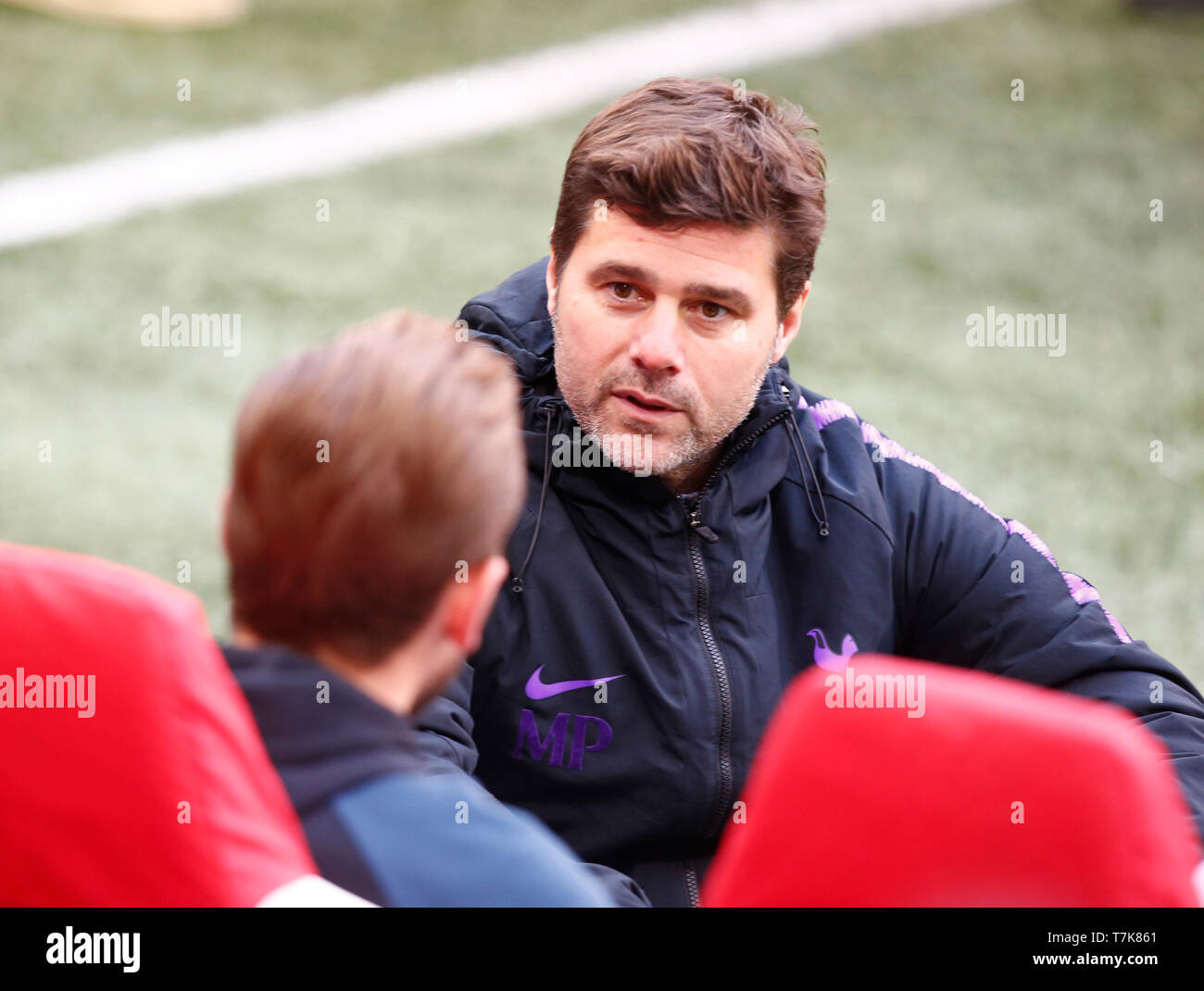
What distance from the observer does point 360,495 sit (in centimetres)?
113

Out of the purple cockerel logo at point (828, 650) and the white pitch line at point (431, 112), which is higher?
the white pitch line at point (431, 112)

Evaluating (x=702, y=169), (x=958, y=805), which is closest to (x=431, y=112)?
(x=702, y=169)

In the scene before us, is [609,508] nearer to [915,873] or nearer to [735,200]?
[735,200]

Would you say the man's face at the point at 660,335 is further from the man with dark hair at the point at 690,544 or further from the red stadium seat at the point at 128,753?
the red stadium seat at the point at 128,753

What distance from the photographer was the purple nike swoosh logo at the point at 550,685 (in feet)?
6.64

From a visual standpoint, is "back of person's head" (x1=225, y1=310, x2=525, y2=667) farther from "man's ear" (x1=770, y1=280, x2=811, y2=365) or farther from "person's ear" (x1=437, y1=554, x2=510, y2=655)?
"man's ear" (x1=770, y1=280, x2=811, y2=365)

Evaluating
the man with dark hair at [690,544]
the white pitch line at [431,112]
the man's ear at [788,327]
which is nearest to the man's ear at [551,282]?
the man with dark hair at [690,544]

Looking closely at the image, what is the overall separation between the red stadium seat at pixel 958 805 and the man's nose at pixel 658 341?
3.29 ft

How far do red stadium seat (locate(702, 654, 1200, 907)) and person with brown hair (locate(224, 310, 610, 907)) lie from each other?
191 millimetres

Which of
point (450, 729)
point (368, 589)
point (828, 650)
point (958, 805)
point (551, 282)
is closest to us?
point (958, 805)

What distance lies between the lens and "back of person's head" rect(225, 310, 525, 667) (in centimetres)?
115

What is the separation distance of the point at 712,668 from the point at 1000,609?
442mm

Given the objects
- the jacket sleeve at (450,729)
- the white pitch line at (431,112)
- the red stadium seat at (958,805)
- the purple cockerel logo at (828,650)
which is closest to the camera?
the red stadium seat at (958,805)

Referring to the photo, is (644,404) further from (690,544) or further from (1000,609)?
(1000,609)
